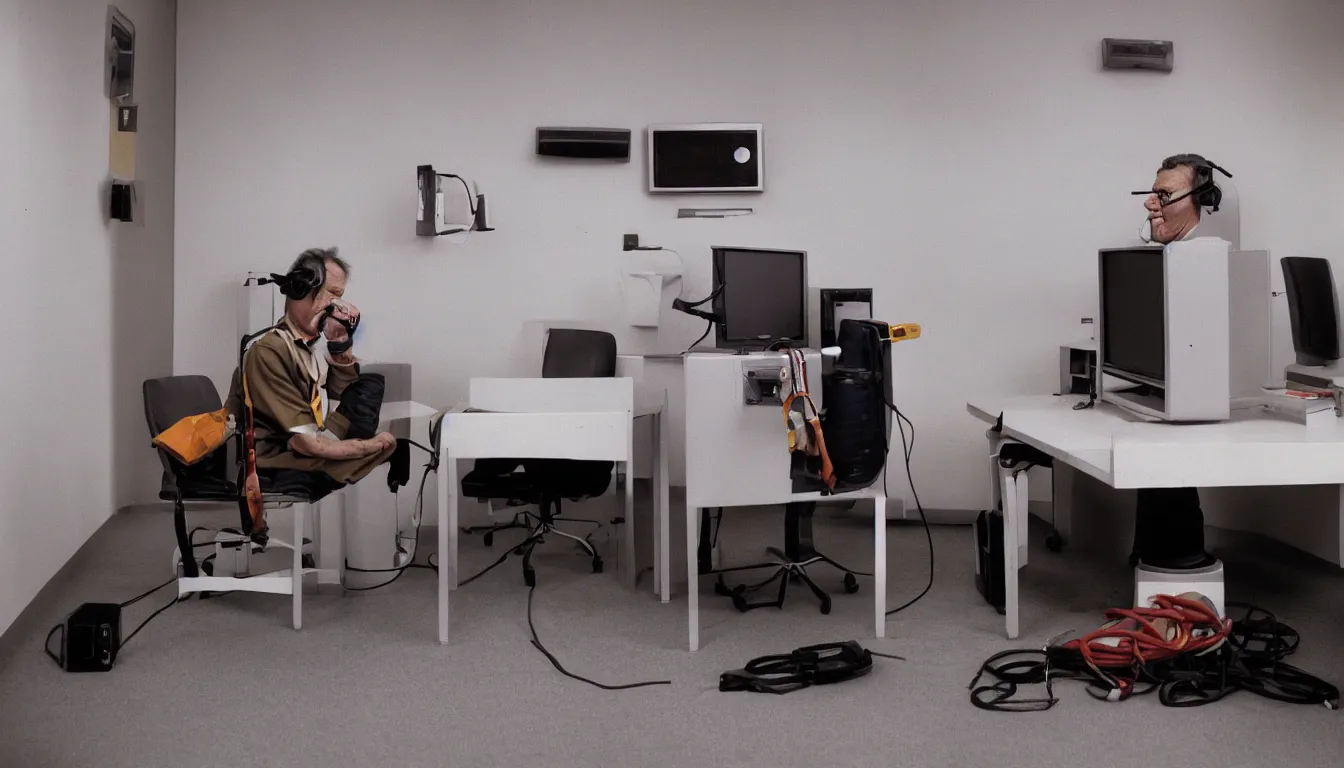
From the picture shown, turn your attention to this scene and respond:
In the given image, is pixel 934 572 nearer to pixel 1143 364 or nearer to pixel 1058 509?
pixel 1058 509

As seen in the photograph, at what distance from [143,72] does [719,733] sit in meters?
4.08

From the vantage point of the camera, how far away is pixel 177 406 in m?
3.70

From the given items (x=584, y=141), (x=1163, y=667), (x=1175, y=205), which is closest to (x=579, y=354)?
(x=584, y=141)

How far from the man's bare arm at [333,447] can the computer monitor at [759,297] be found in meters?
1.40

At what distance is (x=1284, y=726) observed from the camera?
2504 mm

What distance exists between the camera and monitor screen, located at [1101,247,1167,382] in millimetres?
3130

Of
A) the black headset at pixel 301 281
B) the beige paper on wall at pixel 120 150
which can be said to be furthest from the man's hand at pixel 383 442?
the beige paper on wall at pixel 120 150

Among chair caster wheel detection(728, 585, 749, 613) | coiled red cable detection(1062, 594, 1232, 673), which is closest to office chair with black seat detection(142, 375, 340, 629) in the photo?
chair caster wheel detection(728, 585, 749, 613)

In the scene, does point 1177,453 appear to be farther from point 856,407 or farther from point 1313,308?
point 1313,308

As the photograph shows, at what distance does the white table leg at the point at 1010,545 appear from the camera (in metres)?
3.15

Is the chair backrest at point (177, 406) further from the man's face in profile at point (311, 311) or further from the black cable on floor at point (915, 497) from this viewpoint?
the black cable on floor at point (915, 497)

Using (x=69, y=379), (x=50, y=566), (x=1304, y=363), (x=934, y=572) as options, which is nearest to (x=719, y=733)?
(x=934, y=572)

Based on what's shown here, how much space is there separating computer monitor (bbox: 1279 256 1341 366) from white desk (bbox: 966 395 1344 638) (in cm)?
105

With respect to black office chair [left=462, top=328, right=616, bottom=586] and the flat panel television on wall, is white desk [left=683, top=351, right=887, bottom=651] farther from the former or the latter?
the flat panel television on wall
